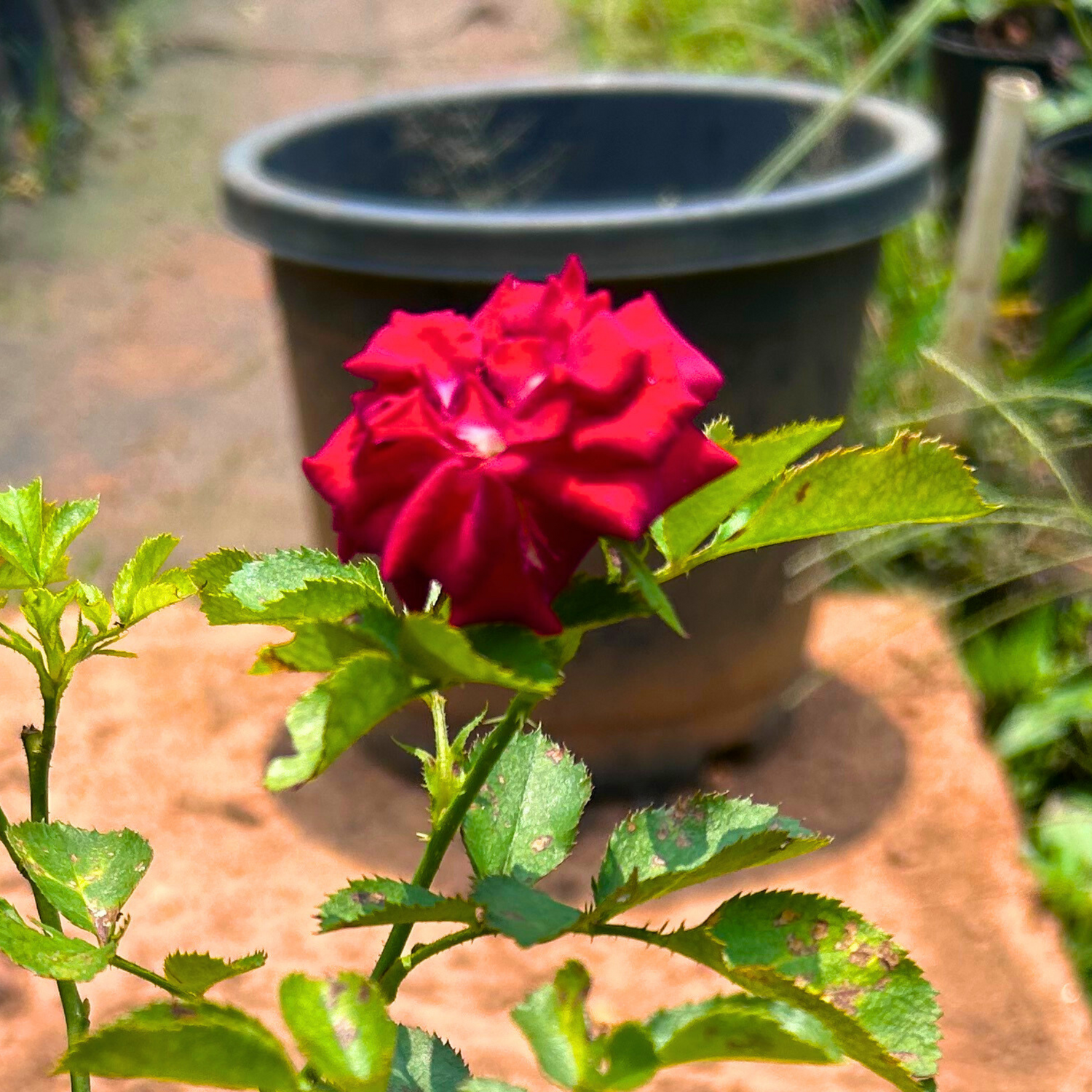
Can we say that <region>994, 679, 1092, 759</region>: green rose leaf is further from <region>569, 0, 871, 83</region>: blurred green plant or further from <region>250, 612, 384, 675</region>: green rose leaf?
<region>569, 0, 871, 83</region>: blurred green plant

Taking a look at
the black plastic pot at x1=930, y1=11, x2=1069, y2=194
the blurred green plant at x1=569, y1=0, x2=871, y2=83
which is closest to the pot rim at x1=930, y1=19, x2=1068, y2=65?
the black plastic pot at x1=930, y1=11, x2=1069, y2=194

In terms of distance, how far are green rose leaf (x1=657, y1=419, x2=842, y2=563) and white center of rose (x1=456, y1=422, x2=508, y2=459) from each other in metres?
0.06

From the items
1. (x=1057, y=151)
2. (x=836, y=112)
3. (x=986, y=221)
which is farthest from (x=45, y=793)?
(x=1057, y=151)

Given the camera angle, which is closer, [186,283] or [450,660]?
[450,660]

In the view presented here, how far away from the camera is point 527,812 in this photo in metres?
0.48

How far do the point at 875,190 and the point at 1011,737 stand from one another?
0.69 metres

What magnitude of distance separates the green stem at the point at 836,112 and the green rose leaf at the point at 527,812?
92cm

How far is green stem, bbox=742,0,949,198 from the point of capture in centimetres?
133

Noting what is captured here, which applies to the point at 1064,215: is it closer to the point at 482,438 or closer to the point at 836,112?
the point at 836,112

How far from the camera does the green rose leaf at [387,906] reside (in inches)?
13.9

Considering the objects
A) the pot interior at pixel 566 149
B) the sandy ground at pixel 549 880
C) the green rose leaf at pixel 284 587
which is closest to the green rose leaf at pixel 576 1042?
the green rose leaf at pixel 284 587

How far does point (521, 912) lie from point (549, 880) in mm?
1069

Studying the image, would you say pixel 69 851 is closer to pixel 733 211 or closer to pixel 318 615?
pixel 318 615

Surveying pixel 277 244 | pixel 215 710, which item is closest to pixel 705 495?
pixel 277 244
